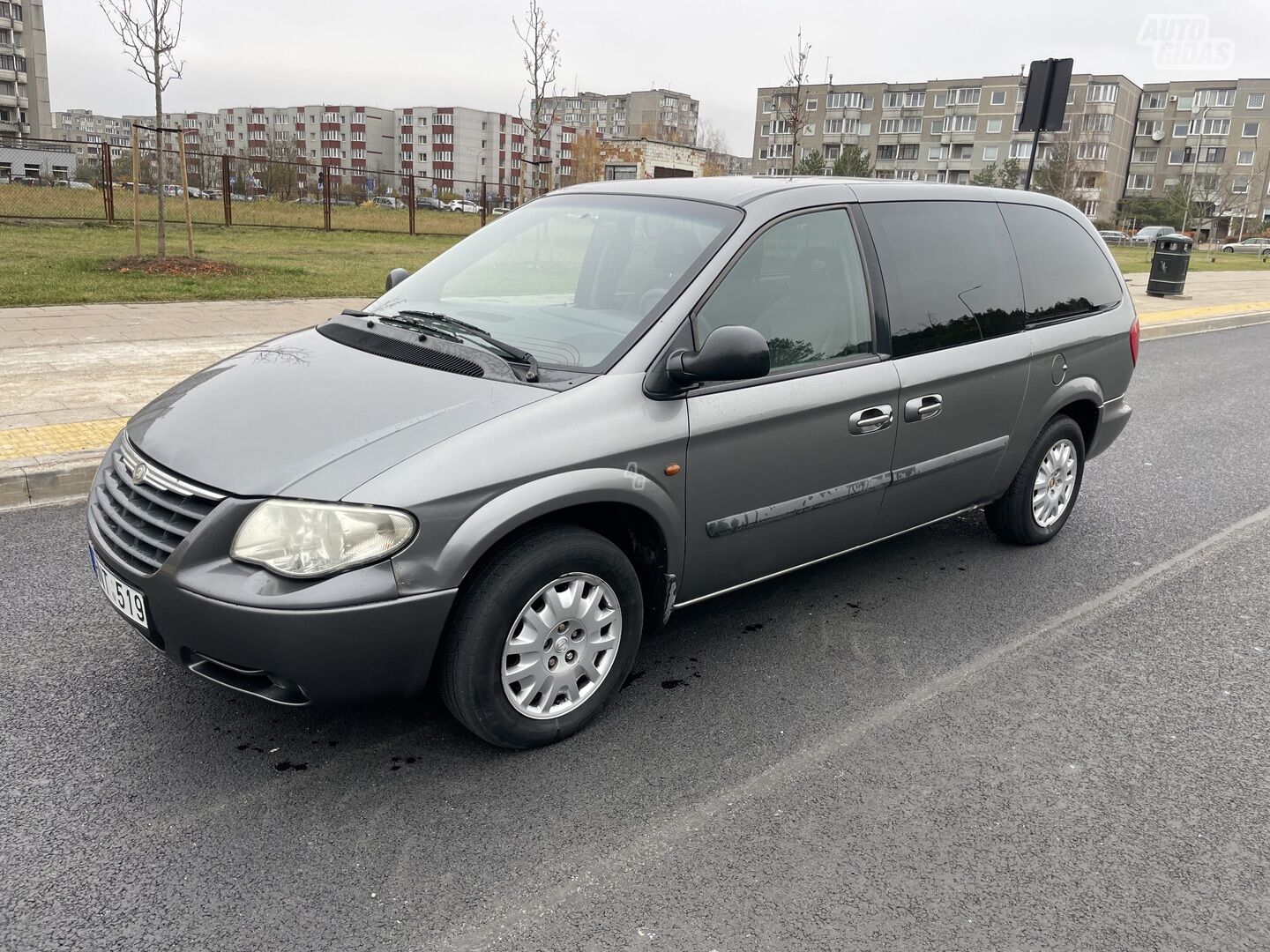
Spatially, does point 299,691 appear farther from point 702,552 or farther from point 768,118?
point 768,118

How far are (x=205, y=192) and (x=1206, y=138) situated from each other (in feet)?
320

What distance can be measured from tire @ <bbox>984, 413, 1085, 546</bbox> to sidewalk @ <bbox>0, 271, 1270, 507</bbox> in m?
4.89

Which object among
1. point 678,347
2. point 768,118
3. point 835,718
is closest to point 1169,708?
point 835,718

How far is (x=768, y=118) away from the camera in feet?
349

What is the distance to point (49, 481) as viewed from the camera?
17.3ft

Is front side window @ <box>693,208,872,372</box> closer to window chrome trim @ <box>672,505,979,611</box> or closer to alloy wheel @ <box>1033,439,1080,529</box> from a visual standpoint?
window chrome trim @ <box>672,505,979,611</box>

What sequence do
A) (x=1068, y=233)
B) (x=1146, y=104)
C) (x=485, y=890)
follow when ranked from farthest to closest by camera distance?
(x=1146, y=104), (x=1068, y=233), (x=485, y=890)

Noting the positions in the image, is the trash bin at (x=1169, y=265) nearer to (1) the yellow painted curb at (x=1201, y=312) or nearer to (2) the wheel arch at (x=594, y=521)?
(1) the yellow painted curb at (x=1201, y=312)

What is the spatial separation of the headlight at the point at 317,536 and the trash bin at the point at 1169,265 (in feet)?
67.1

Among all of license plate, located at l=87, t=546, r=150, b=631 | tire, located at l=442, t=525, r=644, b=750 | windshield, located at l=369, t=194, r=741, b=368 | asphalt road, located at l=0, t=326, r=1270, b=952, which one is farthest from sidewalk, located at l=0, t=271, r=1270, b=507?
tire, located at l=442, t=525, r=644, b=750

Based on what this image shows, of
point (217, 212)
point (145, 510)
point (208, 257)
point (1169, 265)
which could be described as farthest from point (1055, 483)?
point (217, 212)

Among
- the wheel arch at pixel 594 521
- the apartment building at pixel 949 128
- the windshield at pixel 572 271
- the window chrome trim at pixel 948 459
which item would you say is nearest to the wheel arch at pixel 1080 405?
the window chrome trim at pixel 948 459

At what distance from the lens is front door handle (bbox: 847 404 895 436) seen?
3777 mm

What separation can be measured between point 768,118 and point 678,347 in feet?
364
